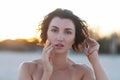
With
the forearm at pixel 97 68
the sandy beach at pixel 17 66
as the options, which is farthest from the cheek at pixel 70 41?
the sandy beach at pixel 17 66

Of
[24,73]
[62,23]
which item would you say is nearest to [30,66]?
[24,73]

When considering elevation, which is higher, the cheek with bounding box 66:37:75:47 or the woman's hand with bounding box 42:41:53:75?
the cheek with bounding box 66:37:75:47

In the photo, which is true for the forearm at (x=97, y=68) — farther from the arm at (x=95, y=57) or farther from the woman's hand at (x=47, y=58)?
the woman's hand at (x=47, y=58)

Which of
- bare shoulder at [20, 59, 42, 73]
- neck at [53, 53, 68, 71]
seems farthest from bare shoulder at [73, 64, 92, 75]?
bare shoulder at [20, 59, 42, 73]

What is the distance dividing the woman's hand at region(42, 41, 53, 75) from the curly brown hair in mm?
336

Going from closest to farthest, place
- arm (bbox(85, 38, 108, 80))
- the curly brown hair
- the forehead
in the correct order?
the forehead < the curly brown hair < arm (bbox(85, 38, 108, 80))

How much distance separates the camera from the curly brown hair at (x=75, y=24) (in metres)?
5.50

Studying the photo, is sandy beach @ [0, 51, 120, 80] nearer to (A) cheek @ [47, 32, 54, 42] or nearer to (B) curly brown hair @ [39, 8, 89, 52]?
(B) curly brown hair @ [39, 8, 89, 52]

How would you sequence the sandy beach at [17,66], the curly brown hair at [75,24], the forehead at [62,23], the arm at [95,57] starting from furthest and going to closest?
the sandy beach at [17,66] < the arm at [95,57] < the curly brown hair at [75,24] < the forehead at [62,23]

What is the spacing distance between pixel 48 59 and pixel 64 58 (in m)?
0.32

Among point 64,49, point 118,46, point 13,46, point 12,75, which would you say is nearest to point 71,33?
point 64,49

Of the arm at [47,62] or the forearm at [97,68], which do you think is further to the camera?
the forearm at [97,68]

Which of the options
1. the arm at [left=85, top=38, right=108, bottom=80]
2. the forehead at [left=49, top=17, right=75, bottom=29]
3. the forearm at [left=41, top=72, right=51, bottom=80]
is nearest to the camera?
the forearm at [left=41, top=72, right=51, bottom=80]

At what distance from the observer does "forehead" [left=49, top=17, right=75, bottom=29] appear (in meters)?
5.36
